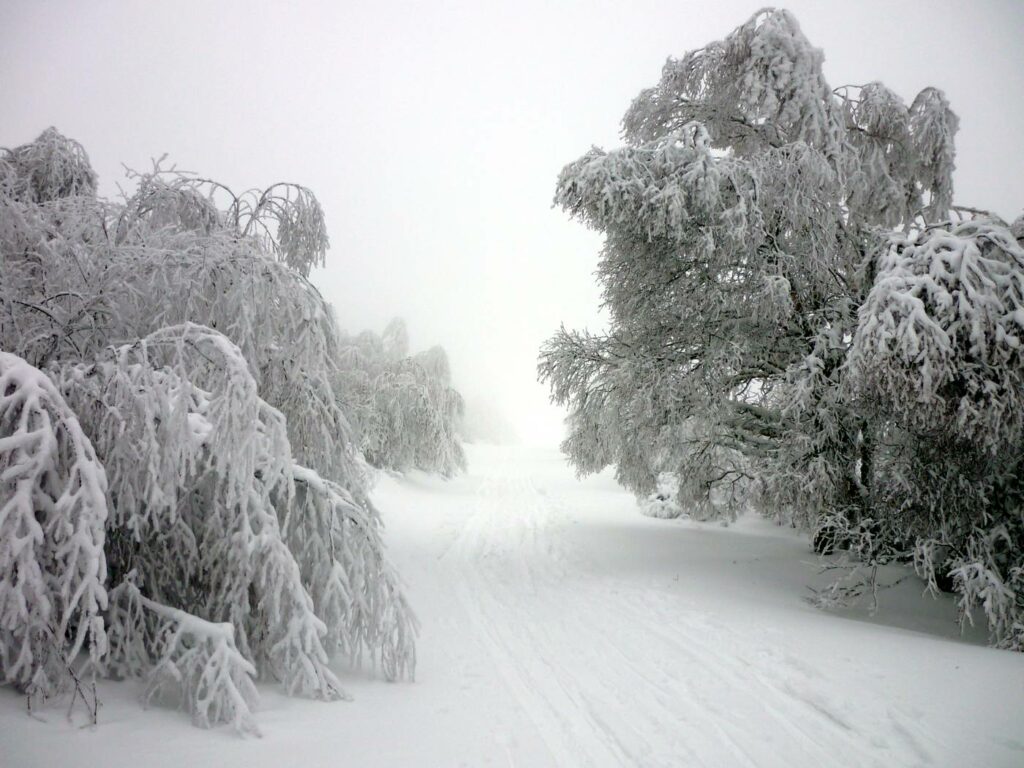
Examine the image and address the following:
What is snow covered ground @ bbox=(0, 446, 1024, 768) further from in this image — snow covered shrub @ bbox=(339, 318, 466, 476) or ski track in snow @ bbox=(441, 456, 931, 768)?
snow covered shrub @ bbox=(339, 318, 466, 476)

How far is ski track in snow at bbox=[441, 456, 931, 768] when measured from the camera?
10.2 feet

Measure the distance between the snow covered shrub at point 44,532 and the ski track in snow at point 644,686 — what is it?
2.71 meters

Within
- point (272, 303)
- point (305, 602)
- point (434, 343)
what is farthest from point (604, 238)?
point (434, 343)

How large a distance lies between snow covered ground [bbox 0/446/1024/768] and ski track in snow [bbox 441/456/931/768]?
0.05 feet

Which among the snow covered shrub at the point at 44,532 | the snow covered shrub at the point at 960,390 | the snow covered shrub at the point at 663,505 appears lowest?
the snow covered shrub at the point at 663,505

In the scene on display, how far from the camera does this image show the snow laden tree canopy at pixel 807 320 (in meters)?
4.90

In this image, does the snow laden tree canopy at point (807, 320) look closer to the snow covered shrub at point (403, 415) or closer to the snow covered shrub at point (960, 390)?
the snow covered shrub at point (960, 390)

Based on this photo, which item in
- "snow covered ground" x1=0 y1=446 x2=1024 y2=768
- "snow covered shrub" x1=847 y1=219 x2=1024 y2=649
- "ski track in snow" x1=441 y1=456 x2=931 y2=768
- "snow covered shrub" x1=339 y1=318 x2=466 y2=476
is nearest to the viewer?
"snow covered ground" x1=0 y1=446 x2=1024 y2=768

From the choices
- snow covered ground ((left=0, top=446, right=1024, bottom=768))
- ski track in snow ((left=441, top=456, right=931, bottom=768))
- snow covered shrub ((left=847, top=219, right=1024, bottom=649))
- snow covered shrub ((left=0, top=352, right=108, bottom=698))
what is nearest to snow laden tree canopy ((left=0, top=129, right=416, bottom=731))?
snow covered shrub ((left=0, top=352, right=108, bottom=698))

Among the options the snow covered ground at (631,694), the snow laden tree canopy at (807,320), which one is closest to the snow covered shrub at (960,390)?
the snow laden tree canopy at (807,320)

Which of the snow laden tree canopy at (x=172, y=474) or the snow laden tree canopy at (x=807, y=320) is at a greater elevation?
the snow laden tree canopy at (x=807, y=320)

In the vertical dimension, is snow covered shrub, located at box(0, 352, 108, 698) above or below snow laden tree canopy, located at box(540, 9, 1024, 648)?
below

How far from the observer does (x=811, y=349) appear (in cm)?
743

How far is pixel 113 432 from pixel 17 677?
4.32 feet
